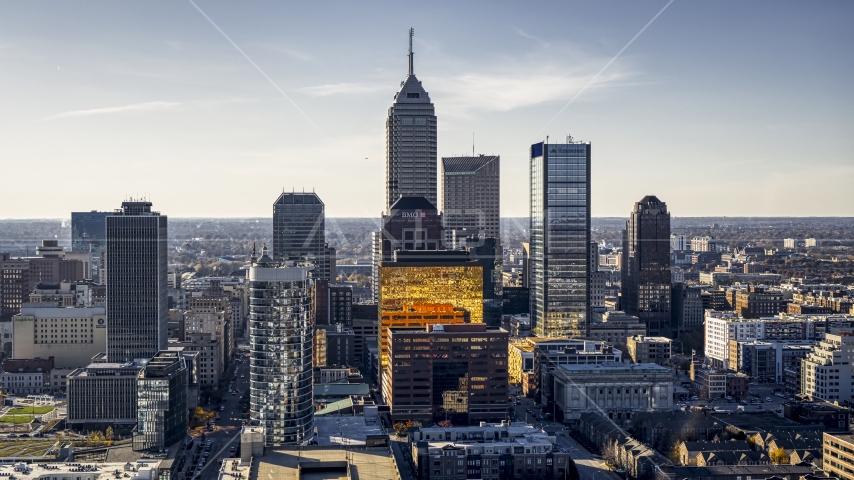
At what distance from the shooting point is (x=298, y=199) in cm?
6688

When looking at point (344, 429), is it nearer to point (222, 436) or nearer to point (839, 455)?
point (222, 436)

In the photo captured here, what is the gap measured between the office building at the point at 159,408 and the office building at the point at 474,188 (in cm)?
5357

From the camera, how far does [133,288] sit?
44.8 meters

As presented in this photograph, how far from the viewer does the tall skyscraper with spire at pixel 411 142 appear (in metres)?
66.4

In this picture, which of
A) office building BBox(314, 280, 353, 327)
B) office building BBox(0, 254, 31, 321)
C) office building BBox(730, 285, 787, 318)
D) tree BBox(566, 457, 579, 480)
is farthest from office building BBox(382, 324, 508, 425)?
office building BBox(0, 254, 31, 321)

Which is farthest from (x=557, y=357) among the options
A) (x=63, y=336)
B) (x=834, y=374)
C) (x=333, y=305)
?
(x=63, y=336)

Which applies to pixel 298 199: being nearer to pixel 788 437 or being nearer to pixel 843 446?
pixel 788 437

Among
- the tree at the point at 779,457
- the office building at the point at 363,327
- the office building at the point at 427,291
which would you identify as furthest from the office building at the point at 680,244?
the tree at the point at 779,457

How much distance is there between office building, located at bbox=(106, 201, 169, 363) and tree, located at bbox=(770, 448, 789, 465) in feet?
84.7

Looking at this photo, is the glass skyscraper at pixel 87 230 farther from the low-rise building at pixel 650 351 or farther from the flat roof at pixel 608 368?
the flat roof at pixel 608 368

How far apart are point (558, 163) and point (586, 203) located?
255 centimetres

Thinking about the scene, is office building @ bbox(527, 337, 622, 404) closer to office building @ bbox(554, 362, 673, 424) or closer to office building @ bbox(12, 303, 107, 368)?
office building @ bbox(554, 362, 673, 424)

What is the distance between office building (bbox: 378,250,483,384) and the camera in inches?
1777

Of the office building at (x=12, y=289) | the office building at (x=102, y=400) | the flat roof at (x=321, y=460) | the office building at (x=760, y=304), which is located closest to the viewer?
the flat roof at (x=321, y=460)
